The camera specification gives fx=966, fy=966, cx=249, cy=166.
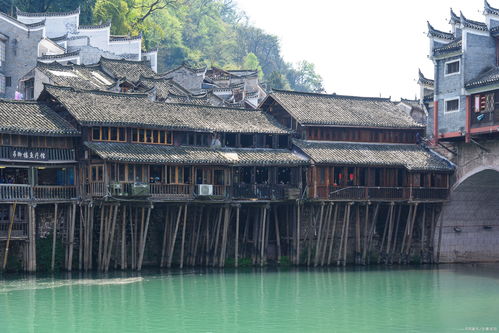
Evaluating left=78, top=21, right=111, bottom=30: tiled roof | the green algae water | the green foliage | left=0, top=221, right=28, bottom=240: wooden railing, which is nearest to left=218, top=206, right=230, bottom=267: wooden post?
the green algae water

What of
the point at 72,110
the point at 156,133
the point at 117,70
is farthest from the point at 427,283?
the point at 117,70

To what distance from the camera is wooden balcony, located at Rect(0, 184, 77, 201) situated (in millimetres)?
45406

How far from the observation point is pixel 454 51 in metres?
54.9

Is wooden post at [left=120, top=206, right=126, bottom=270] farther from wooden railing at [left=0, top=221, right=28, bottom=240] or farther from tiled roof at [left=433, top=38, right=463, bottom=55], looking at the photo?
tiled roof at [left=433, top=38, right=463, bottom=55]

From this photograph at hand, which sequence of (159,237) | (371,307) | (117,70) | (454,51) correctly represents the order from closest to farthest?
(371,307)
(159,237)
(454,51)
(117,70)

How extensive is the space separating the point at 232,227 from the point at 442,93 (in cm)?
1445

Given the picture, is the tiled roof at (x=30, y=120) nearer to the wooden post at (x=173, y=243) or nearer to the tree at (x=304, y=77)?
the wooden post at (x=173, y=243)

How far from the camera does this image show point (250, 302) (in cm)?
4041

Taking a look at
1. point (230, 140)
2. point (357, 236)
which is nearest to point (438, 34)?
point (357, 236)

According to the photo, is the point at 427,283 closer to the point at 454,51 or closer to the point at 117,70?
the point at 454,51

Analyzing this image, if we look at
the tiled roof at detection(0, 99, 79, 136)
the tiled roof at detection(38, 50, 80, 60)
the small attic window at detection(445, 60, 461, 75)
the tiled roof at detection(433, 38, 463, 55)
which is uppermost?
the tiled roof at detection(38, 50, 80, 60)

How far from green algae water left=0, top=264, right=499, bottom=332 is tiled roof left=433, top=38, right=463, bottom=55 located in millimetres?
13182

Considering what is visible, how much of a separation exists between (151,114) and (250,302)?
47.3ft

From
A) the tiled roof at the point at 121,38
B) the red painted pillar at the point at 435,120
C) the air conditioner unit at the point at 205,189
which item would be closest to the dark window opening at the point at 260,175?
the air conditioner unit at the point at 205,189
